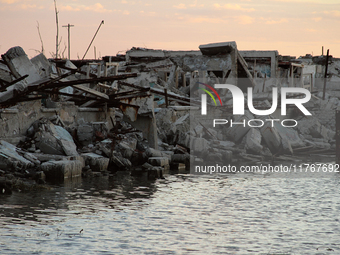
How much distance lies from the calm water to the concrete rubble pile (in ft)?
5.41

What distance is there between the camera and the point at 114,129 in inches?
634

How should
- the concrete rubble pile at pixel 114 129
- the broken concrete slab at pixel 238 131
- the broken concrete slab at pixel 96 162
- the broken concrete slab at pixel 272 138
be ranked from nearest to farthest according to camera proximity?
the concrete rubble pile at pixel 114 129, the broken concrete slab at pixel 96 162, the broken concrete slab at pixel 272 138, the broken concrete slab at pixel 238 131

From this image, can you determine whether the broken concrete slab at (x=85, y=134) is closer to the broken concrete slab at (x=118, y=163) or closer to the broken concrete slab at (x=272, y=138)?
the broken concrete slab at (x=118, y=163)

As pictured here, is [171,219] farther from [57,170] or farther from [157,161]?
[157,161]

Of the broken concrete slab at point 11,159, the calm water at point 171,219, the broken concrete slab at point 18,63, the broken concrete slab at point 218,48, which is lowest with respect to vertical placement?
the calm water at point 171,219

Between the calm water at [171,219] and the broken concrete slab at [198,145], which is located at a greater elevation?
the broken concrete slab at [198,145]

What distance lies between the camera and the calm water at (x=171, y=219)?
6508mm

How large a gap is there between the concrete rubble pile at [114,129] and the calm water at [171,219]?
1648 mm

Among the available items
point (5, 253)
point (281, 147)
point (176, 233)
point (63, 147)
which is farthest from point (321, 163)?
point (5, 253)

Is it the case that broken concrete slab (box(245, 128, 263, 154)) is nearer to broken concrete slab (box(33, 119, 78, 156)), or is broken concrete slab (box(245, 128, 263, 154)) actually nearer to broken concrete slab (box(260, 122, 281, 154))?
broken concrete slab (box(260, 122, 281, 154))

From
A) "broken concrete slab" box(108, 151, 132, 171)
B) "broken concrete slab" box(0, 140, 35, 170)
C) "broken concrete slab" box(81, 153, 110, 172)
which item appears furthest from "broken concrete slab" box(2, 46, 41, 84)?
→ "broken concrete slab" box(108, 151, 132, 171)

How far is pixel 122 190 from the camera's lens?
35.4 feet

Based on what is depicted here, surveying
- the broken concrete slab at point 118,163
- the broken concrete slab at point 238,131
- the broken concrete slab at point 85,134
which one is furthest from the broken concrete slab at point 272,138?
the broken concrete slab at point 85,134

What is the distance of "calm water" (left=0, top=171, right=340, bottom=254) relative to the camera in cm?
651
